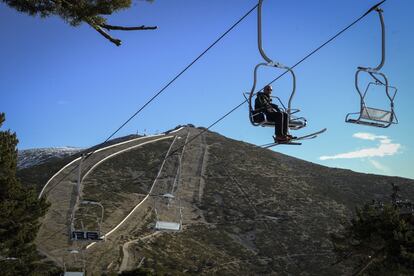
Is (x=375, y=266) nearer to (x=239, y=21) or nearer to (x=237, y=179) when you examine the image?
(x=239, y=21)

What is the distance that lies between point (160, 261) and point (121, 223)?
1095cm

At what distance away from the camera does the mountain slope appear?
5278 centimetres

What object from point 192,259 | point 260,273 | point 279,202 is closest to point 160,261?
point 192,259

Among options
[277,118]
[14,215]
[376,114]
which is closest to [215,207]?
[14,215]

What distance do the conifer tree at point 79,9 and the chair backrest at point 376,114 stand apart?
18.8 feet

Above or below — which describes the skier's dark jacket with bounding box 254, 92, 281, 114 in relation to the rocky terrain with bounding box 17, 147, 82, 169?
below

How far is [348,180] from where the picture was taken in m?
92.6

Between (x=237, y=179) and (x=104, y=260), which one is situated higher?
(x=237, y=179)

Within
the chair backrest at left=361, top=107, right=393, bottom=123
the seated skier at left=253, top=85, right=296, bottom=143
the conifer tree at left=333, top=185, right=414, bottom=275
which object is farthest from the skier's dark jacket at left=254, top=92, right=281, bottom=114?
the conifer tree at left=333, top=185, right=414, bottom=275

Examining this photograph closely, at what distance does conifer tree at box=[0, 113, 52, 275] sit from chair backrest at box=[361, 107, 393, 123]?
2560 centimetres

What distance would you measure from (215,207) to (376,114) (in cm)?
6046

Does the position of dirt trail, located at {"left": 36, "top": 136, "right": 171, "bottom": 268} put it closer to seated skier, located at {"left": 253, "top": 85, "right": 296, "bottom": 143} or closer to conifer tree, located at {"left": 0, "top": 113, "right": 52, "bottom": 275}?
conifer tree, located at {"left": 0, "top": 113, "right": 52, "bottom": 275}

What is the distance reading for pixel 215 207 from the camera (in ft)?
235

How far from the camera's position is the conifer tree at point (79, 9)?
9703mm
